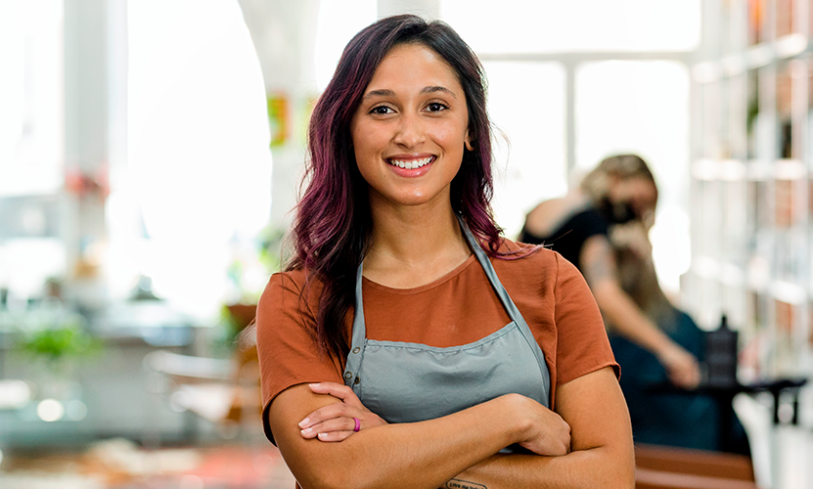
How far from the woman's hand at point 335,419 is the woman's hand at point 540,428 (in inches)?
8.5

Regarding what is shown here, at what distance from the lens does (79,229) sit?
595 cm

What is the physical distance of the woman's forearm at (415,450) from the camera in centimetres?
125

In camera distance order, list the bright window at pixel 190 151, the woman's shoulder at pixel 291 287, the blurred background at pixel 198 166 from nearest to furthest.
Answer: the woman's shoulder at pixel 291 287, the blurred background at pixel 198 166, the bright window at pixel 190 151

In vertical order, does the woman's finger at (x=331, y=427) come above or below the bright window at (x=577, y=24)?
below

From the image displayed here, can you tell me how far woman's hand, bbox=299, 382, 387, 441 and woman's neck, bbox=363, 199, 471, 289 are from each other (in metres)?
0.21

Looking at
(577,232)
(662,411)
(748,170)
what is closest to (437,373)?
(577,232)

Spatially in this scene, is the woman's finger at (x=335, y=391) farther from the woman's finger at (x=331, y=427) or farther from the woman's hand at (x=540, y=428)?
the woman's hand at (x=540, y=428)

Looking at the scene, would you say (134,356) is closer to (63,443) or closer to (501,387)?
(63,443)

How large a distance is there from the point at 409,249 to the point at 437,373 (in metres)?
0.24

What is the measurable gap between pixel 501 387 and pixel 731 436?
89.8 inches

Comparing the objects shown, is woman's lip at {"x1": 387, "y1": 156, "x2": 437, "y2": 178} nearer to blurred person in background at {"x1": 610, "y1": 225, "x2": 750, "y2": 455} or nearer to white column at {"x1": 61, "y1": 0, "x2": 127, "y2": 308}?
blurred person in background at {"x1": 610, "y1": 225, "x2": 750, "y2": 455}

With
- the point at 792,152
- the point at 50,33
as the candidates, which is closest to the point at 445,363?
the point at 792,152

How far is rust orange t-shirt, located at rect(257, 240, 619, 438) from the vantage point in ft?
4.38

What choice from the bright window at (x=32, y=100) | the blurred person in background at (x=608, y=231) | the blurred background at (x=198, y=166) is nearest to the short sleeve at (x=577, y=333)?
the blurred person in background at (x=608, y=231)
